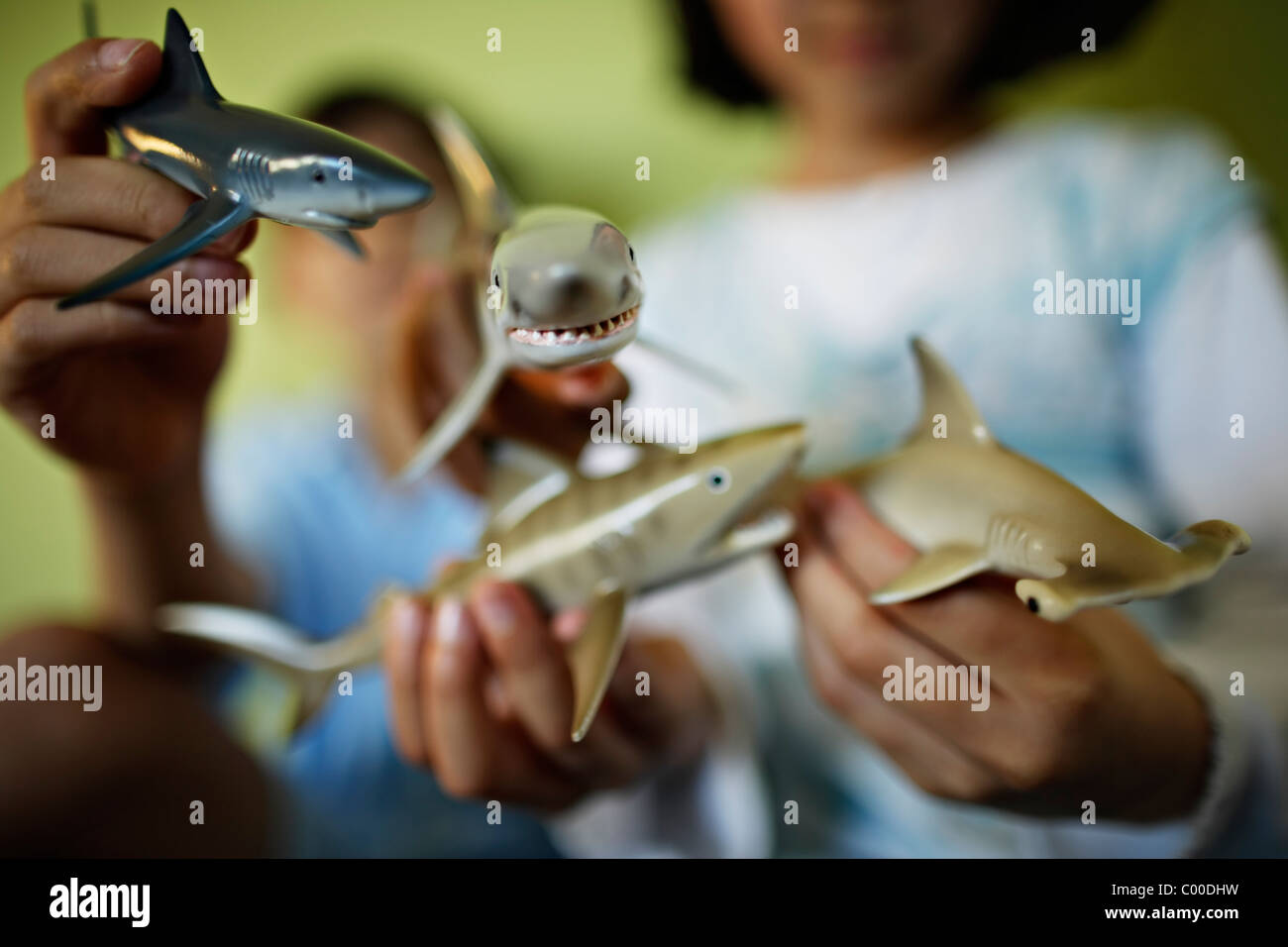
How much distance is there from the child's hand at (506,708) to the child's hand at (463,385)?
0.07 meters

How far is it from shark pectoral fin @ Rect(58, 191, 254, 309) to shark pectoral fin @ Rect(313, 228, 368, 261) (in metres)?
0.02

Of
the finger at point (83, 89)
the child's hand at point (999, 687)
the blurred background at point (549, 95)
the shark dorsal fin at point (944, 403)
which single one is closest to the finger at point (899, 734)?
the child's hand at point (999, 687)

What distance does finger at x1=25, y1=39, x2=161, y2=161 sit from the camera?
0.27m

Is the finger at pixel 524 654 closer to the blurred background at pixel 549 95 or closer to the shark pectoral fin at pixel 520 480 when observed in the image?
the shark pectoral fin at pixel 520 480

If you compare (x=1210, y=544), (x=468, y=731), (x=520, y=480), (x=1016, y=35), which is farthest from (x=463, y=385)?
(x=1016, y=35)

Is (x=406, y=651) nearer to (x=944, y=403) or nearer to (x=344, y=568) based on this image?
(x=944, y=403)

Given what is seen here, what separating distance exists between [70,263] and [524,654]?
8.1 inches

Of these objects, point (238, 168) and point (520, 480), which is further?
point (520, 480)

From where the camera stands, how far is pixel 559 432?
0.37 meters

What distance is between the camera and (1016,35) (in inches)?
25.0
